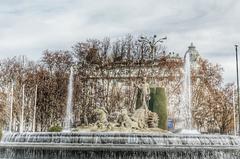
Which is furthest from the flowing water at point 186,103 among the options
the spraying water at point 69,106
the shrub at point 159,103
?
the shrub at point 159,103

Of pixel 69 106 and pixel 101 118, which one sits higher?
pixel 69 106

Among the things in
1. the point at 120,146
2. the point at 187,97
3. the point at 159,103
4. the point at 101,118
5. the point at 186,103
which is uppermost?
Result: the point at 187,97

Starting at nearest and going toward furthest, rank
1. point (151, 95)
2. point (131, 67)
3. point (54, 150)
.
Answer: point (54, 150) → point (151, 95) → point (131, 67)

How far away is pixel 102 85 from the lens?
55.3 metres

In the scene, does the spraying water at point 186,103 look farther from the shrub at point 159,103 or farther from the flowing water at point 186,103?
the shrub at point 159,103

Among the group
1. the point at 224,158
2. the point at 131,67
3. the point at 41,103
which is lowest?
the point at 224,158

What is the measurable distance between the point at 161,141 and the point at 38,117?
38158 millimetres

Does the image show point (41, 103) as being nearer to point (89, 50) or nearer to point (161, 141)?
point (89, 50)

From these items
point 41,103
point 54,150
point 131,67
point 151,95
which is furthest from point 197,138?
point 41,103

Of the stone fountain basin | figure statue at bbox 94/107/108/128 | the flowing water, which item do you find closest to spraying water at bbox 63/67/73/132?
the flowing water

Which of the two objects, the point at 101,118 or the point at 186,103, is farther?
the point at 186,103

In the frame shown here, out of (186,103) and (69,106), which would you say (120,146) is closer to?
(69,106)

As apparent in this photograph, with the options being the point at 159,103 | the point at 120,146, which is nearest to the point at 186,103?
the point at 159,103

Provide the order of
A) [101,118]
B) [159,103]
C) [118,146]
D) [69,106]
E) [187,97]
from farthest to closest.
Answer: [187,97], [69,106], [159,103], [101,118], [118,146]
